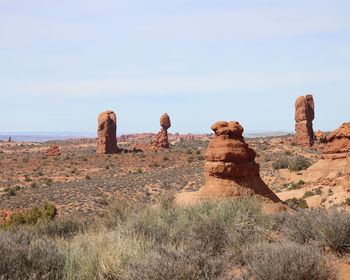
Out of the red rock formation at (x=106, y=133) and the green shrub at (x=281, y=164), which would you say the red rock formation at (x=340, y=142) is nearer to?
the green shrub at (x=281, y=164)

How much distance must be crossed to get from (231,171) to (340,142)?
1423 cm

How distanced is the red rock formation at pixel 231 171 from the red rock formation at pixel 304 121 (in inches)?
1424

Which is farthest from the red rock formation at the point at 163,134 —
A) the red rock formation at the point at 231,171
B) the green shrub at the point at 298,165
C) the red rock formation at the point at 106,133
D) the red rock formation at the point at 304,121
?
the red rock formation at the point at 231,171

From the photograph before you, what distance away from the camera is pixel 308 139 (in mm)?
46031

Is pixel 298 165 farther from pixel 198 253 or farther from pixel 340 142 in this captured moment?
pixel 198 253

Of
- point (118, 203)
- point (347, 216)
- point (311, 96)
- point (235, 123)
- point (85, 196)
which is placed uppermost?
A: point (311, 96)

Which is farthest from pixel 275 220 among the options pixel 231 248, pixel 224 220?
pixel 231 248

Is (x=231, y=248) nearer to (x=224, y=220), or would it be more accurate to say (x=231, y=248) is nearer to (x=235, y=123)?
(x=224, y=220)

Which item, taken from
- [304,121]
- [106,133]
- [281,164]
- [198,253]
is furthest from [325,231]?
[106,133]

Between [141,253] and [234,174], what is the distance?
7.59 meters

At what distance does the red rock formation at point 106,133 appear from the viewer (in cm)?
5109

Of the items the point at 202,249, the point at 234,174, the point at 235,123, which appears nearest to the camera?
the point at 202,249

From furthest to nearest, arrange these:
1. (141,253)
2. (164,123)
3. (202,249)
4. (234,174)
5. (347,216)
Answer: (164,123), (234,174), (347,216), (202,249), (141,253)

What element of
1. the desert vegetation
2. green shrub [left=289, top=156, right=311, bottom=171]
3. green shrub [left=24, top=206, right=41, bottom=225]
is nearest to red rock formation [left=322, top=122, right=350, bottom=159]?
green shrub [left=289, top=156, right=311, bottom=171]
